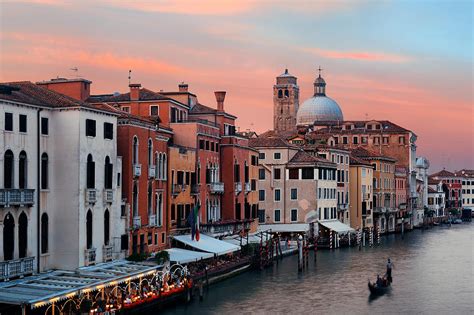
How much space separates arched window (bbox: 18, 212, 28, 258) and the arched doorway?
0.34 m

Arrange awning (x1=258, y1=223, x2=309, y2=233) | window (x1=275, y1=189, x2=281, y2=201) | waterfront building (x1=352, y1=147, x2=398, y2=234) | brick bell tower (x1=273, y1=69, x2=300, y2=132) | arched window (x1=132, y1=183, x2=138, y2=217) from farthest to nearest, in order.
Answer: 1. brick bell tower (x1=273, y1=69, x2=300, y2=132)
2. waterfront building (x1=352, y1=147, x2=398, y2=234)
3. window (x1=275, y1=189, x2=281, y2=201)
4. awning (x1=258, y1=223, x2=309, y2=233)
5. arched window (x1=132, y1=183, x2=138, y2=217)

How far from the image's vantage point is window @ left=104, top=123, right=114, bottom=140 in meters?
28.6

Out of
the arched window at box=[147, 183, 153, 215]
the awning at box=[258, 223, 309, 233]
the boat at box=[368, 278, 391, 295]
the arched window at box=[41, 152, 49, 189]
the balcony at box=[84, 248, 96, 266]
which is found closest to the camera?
the arched window at box=[41, 152, 49, 189]

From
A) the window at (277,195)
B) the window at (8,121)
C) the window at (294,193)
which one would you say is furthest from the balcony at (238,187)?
the window at (8,121)

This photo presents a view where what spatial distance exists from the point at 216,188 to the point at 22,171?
16.9 metres

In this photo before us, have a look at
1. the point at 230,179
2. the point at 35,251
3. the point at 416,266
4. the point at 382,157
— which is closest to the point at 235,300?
the point at 35,251

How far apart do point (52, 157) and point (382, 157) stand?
44.3 metres

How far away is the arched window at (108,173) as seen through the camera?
28.7m

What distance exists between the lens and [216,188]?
41062 mm

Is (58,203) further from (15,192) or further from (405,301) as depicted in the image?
(405,301)

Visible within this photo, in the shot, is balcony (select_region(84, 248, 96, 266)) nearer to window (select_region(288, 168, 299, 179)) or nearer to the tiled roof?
the tiled roof

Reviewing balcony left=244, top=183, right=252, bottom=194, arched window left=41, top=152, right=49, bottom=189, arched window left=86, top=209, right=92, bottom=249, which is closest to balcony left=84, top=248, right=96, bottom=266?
arched window left=86, top=209, right=92, bottom=249

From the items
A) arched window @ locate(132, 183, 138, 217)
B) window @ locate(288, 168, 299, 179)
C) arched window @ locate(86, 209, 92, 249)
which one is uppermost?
window @ locate(288, 168, 299, 179)

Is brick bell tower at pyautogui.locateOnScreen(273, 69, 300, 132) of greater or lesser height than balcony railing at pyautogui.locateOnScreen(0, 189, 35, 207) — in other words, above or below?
above
